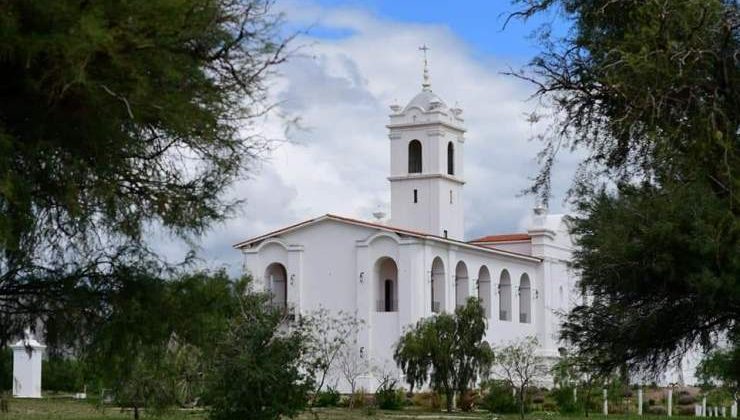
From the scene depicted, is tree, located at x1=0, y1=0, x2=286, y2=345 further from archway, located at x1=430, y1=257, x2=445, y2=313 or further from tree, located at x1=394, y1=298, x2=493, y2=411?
archway, located at x1=430, y1=257, x2=445, y2=313

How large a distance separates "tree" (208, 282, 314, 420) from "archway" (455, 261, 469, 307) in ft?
140

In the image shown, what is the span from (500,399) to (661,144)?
33.5 metres

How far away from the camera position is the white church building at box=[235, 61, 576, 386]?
62.7 m

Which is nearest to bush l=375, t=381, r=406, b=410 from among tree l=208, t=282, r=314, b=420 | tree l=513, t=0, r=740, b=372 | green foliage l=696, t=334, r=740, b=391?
green foliage l=696, t=334, r=740, b=391

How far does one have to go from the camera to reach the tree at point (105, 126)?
31.3ft

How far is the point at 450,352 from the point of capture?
48.9m

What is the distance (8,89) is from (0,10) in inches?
35.6

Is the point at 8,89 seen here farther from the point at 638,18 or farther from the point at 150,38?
the point at 638,18

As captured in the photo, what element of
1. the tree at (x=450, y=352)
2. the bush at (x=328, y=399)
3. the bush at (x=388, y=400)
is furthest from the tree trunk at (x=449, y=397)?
the bush at (x=328, y=399)

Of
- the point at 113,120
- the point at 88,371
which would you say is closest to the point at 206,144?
the point at 113,120

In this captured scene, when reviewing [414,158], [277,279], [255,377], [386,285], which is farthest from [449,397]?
[255,377]

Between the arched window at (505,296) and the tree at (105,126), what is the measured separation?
5658 centimetres

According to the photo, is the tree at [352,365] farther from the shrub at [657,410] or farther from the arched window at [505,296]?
the shrub at [657,410]

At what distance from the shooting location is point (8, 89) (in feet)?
33.3
